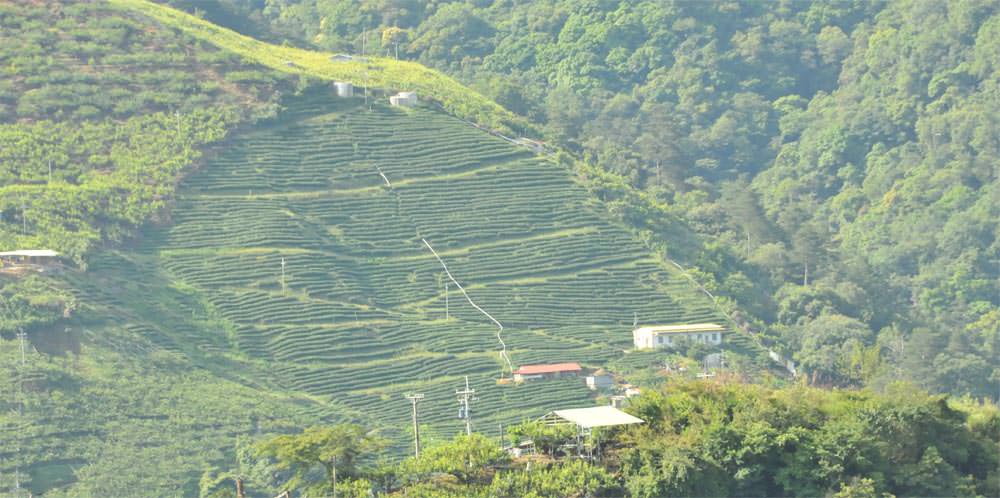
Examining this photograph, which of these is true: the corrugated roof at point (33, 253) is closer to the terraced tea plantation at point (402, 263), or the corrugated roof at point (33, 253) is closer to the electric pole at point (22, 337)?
the terraced tea plantation at point (402, 263)

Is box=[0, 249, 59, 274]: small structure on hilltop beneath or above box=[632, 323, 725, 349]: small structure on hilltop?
above

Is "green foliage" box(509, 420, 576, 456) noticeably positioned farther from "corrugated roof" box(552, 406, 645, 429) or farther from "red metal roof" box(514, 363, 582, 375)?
"red metal roof" box(514, 363, 582, 375)

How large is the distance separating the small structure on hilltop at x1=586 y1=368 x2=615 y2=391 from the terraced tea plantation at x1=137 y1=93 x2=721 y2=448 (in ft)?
1.17

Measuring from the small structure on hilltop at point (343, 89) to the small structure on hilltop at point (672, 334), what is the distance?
13.4 metres

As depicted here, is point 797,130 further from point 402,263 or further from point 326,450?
point 326,450

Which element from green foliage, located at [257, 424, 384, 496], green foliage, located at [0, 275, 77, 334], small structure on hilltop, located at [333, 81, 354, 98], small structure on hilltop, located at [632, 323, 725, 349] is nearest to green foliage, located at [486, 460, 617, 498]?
green foliage, located at [257, 424, 384, 496]

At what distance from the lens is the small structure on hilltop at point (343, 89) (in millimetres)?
61094

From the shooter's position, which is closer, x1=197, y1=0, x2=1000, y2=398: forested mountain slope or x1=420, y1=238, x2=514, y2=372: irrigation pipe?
x1=420, y1=238, x2=514, y2=372: irrigation pipe

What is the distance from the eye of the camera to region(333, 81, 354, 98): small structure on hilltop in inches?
2405

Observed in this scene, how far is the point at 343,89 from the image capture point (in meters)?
61.2

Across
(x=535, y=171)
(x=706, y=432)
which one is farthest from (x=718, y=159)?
(x=706, y=432)

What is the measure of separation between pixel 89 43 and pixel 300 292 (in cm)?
1427

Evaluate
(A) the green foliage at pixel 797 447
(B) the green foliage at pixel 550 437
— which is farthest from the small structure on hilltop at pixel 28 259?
(A) the green foliage at pixel 797 447

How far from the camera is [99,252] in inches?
2016
